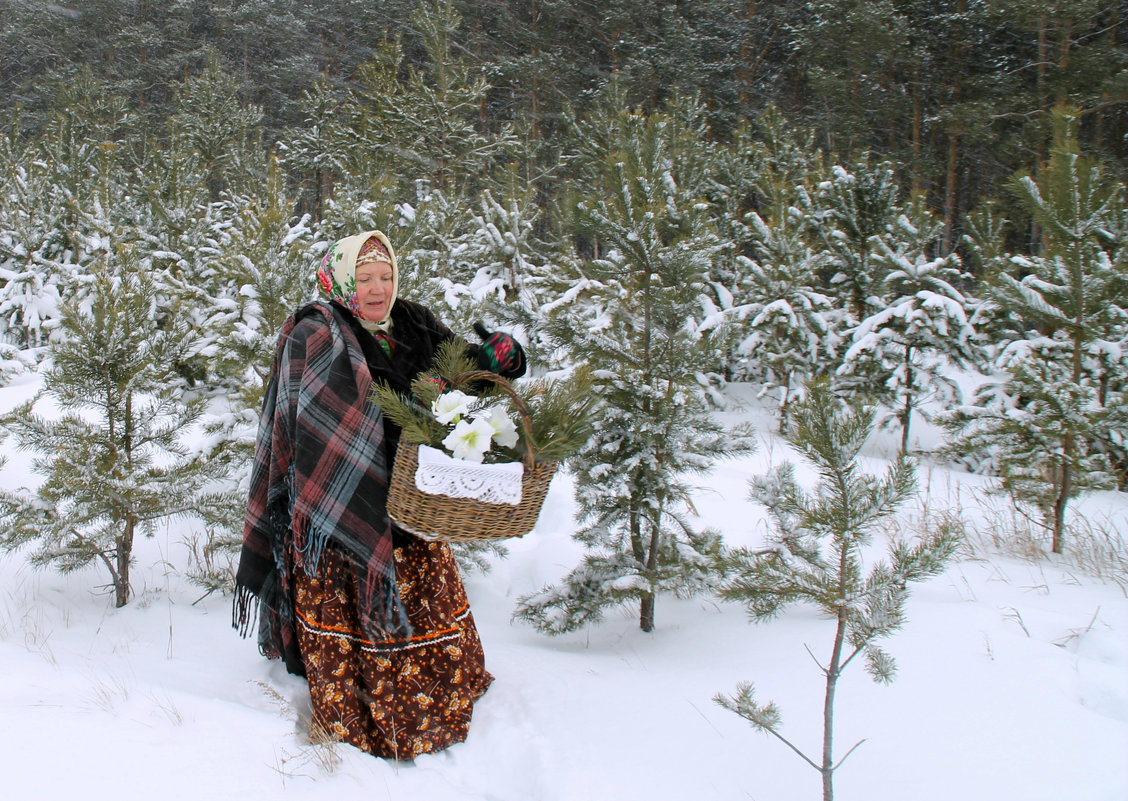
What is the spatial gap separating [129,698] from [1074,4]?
1440cm

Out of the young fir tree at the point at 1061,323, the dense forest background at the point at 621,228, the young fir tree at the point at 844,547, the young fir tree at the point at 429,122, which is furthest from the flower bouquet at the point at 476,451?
the young fir tree at the point at 429,122

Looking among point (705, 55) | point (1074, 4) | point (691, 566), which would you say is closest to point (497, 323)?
point (691, 566)

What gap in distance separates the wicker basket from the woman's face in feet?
1.98

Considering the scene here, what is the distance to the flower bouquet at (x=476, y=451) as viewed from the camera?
6.68 ft

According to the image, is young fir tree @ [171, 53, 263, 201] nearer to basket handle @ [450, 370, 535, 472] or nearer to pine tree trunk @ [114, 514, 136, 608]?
pine tree trunk @ [114, 514, 136, 608]

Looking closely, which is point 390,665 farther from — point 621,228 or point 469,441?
point 621,228

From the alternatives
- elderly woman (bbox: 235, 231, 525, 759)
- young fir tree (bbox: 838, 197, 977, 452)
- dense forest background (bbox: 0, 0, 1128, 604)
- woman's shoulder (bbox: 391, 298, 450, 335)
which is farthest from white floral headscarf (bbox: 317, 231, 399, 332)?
young fir tree (bbox: 838, 197, 977, 452)

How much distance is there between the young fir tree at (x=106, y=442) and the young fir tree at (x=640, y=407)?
1.71m

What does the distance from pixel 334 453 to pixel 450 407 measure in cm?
58

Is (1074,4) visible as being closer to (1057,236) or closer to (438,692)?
(1057,236)

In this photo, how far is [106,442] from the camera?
3.18 meters

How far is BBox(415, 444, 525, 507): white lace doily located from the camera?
79.3 inches

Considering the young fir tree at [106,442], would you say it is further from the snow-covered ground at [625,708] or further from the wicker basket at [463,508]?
the wicker basket at [463,508]

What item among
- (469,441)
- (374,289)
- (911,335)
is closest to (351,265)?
(374,289)
